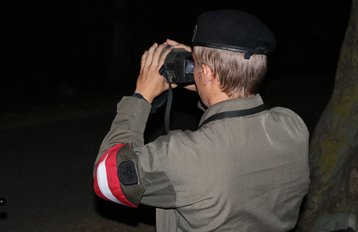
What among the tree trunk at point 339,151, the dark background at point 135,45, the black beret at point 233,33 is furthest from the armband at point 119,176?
the dark background at point 135,45

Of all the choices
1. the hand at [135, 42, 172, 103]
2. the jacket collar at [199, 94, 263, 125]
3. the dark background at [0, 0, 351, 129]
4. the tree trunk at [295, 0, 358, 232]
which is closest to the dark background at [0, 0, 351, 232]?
the dark background at [0, 0, 351, 129]

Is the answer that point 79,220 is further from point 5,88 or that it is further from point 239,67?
point 5,88

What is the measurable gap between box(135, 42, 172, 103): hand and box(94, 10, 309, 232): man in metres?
0.05

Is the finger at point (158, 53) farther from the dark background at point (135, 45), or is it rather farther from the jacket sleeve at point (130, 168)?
the dark background at point (135, 45)

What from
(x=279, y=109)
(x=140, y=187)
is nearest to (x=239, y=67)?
(x=279, y=109)

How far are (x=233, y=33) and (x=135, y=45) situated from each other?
1761 cm

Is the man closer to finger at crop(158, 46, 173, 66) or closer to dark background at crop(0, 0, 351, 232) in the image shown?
finger at crop(158, 46, 173, 66)

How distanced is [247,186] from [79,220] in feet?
13.0

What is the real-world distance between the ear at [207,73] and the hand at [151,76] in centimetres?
20

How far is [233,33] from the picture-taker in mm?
1984

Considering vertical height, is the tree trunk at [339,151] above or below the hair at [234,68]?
below

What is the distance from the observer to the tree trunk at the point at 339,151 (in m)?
4.76

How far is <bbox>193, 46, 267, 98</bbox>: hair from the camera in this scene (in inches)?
78.0

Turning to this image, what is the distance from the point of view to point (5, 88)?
16.8 meters
